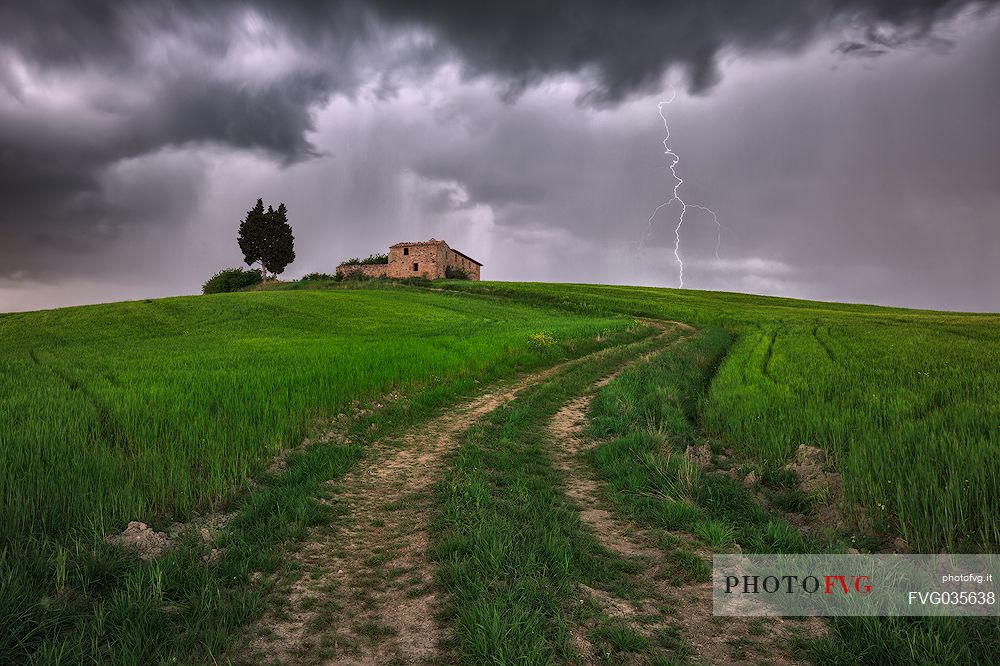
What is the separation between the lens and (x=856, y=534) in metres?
5.09

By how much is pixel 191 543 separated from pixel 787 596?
6.42 meters

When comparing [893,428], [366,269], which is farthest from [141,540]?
[366,269]

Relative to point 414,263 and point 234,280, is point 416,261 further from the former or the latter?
point 234,280

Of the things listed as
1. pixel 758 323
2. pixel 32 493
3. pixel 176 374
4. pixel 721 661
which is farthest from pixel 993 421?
pixel 758 323

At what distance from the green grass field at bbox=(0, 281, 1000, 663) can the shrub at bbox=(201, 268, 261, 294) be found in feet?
249

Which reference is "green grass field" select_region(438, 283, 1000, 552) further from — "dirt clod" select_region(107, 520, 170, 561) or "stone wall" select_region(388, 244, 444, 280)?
"stone wall" select_region(388, 244, 444, 280)

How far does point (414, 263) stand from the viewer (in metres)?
83.1

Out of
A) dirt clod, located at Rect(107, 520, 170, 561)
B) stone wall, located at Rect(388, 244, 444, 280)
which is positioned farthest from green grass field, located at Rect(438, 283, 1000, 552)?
stone wall, located at Rect(388, 244, 444, 280)

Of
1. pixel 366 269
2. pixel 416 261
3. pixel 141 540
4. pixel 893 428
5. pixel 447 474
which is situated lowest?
pixel 447 474

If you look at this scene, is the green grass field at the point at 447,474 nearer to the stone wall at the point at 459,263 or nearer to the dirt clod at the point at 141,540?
the dirt clod at the point at 141,540

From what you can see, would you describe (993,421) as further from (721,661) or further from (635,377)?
(635,377)

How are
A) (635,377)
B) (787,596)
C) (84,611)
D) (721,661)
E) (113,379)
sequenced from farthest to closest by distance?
(635,377) → (113,379) → (787,596) → (84,611) → (721,661)

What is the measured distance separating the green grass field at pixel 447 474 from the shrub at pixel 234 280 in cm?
7582

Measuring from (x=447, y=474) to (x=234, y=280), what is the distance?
301 ft
